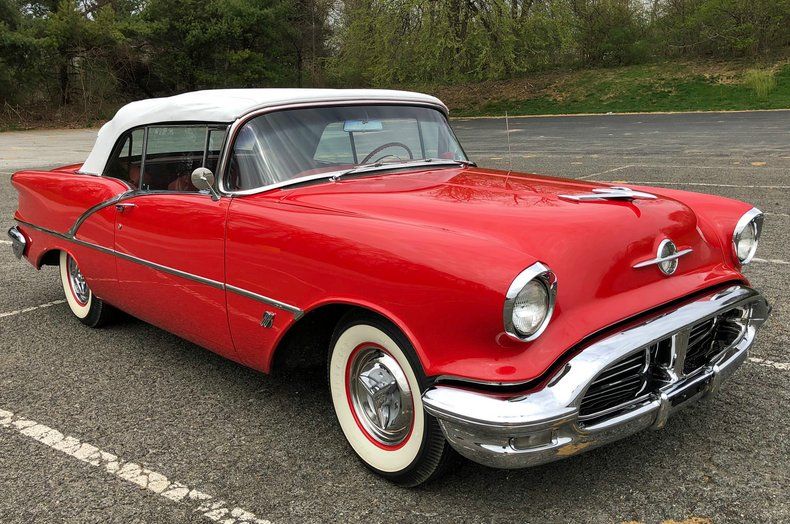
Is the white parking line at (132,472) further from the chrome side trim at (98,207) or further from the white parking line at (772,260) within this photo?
the white parking line at (772,260)

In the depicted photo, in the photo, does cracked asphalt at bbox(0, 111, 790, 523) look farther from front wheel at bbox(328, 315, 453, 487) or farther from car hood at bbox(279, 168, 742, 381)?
car hood at bbox(279, 168, 742, 381)

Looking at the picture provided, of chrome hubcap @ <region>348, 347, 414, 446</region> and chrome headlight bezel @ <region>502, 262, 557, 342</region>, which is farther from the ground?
chrome headlight bezel @ <region>502, 262, 557, 342</region>

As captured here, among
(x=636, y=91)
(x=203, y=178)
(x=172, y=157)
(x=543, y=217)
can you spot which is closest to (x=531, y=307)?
(x=543, y=217)

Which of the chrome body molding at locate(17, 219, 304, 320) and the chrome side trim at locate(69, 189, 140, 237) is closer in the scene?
the chrome body molding at locate(17, 219, 304, 320)

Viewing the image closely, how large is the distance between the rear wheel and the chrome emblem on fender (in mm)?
3306

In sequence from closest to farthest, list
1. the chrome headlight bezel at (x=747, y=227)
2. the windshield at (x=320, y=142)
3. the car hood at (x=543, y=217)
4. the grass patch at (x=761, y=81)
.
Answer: the car hood at (x=543, y=217) → the chrome headlight bezel at (x=747, y=227) → the windshield at (x=320, y=142) → the grass patch at (x=761, y=81)

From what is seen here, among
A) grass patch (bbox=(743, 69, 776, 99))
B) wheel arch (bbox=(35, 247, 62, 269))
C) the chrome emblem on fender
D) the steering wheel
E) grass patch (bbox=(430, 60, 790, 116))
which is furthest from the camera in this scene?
grass patch (bbox=(430, 60, 790, 116))

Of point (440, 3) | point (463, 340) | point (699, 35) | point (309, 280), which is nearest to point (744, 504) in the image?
point (463, 340)

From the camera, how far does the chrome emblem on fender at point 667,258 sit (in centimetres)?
246

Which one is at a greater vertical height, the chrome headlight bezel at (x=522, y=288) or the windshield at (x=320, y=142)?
the windshield at (x=320, y=142)

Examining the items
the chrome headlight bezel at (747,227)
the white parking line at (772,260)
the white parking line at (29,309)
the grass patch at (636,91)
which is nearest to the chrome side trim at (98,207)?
the white parking line at (29,309)

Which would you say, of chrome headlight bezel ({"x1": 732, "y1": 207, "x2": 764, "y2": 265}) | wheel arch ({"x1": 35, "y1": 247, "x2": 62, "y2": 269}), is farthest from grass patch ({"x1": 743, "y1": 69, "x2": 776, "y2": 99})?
wheel arch ({"x1": 35, "y1": 247, "x2": 62, "y2": 269})

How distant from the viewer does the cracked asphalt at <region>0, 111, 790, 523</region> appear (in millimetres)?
2348

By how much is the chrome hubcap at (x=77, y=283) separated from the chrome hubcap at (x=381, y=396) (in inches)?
99.4
